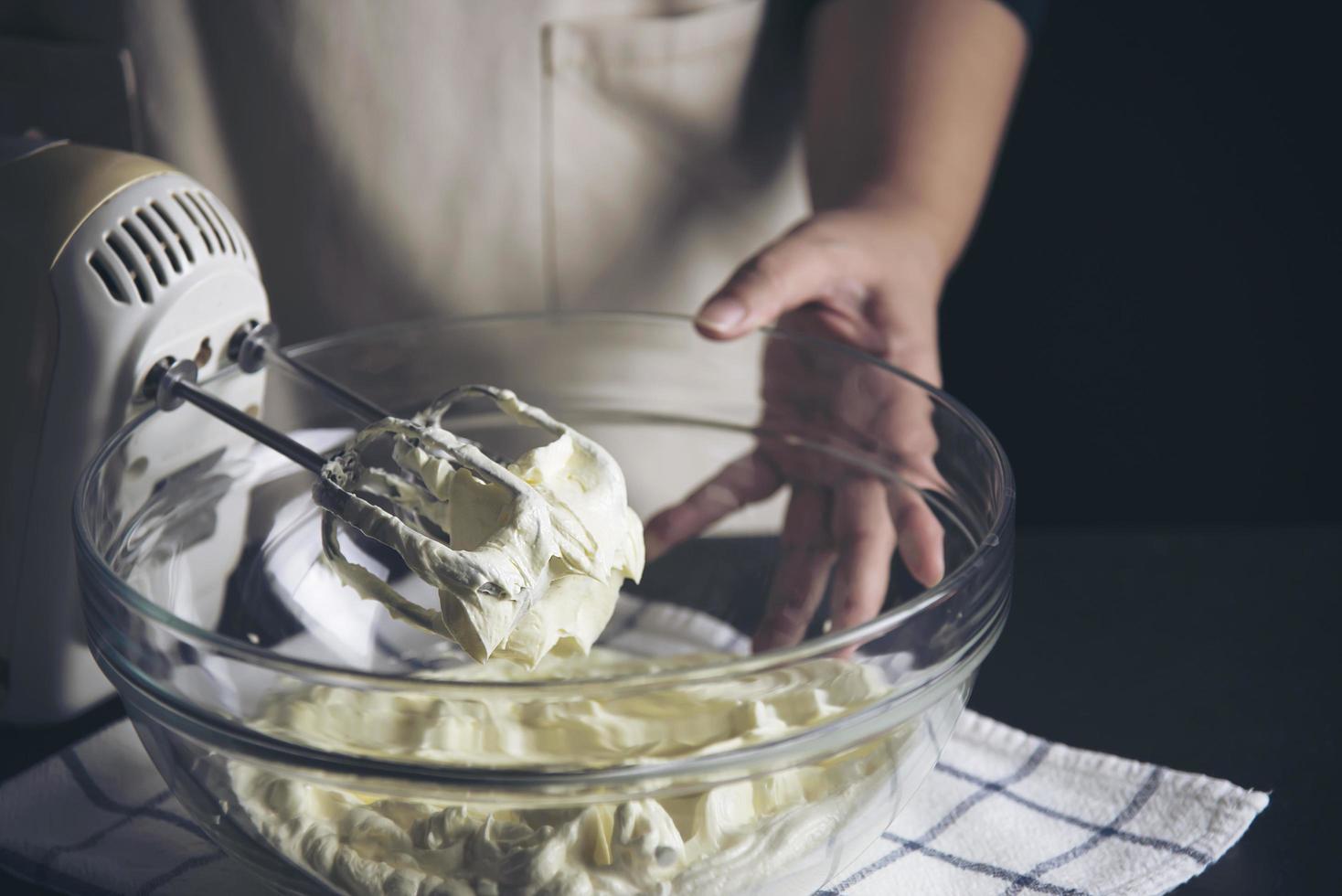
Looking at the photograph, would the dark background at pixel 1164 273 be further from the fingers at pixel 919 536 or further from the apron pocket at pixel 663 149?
the fingers at pixel 919 536

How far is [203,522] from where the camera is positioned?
677mm

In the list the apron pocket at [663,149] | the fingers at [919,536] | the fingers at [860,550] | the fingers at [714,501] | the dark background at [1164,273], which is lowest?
the dark background at [1164,273]

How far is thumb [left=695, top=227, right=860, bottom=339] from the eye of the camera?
0.72m

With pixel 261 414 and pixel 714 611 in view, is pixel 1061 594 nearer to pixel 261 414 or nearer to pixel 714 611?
pixel 714 611

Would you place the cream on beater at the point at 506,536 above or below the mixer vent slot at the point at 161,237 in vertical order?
below

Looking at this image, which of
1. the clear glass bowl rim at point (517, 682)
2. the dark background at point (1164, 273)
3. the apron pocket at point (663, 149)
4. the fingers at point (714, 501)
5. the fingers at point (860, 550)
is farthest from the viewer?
the dark background at point (1164, 273)

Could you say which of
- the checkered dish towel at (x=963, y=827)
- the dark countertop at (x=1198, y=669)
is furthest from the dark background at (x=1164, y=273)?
the checkered dish towel at (x=963, y=827)

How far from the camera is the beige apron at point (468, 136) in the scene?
2.85 feet

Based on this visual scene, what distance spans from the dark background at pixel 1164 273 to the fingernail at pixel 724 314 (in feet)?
2.99

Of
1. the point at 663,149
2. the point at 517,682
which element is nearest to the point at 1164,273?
the point at 663,149

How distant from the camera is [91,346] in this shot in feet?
1.96

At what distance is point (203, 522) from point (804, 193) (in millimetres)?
602

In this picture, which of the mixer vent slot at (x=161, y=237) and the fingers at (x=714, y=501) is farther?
the fingers at (x=714, y=501)

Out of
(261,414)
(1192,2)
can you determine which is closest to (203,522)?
(261,414)
